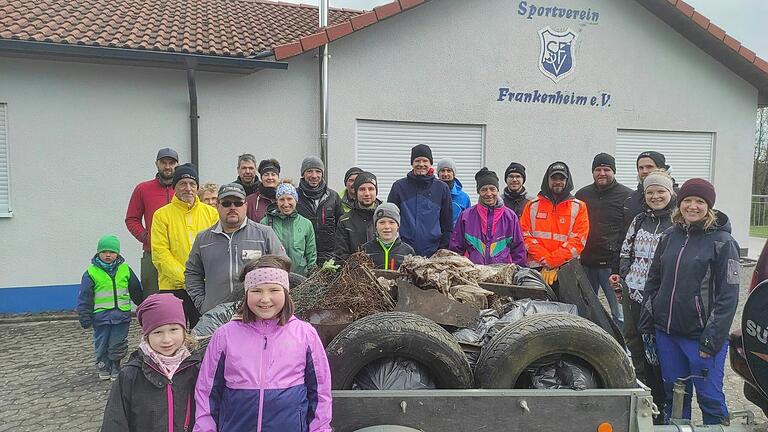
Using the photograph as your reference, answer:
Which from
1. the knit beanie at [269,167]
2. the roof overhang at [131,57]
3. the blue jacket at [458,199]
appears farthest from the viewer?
the roof overhang at [131,57]

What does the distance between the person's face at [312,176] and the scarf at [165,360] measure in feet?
9.82

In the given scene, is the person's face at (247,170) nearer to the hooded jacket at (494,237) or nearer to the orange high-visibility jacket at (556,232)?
the hooded jacket at (494,237)

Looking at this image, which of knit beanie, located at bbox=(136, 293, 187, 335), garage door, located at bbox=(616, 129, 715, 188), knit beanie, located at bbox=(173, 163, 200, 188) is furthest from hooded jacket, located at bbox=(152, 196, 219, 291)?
garage door, located at bbox=(616, 129, 715, 188)

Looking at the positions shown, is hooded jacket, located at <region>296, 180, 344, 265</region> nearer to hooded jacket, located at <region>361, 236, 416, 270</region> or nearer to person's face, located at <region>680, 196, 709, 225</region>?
hooded jacket, located at <region>361, 236, 416, 270</region>

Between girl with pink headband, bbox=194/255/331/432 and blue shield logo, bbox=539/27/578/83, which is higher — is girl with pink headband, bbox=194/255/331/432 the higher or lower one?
the lower one

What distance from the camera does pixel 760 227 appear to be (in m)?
20.2

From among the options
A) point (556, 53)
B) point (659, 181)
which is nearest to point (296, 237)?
point (659, 181)

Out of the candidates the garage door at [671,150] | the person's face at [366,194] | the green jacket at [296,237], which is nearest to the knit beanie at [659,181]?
the person's face at [366,194]

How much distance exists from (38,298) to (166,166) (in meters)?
4.22

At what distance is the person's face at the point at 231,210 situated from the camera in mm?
3725

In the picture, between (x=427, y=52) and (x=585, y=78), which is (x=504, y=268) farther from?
(x=585, y=78)

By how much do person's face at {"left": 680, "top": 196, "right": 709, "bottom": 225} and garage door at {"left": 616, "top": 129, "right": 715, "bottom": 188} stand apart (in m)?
8.00

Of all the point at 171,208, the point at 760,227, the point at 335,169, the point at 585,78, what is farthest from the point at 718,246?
the point at 760,227

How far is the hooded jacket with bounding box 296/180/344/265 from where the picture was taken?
5.12 m
